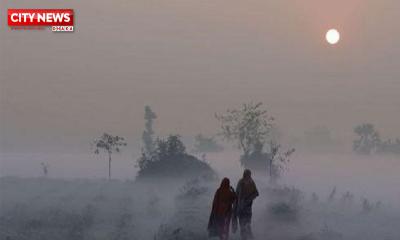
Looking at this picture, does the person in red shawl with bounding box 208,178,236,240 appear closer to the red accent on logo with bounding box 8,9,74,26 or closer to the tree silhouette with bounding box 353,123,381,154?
the red accent on logo with bounding box 8,9,74,26

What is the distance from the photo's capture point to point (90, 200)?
1560 inches

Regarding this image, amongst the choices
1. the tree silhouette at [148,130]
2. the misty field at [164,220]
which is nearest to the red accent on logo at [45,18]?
the misty field at [164,220]

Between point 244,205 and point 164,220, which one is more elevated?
point 244,205

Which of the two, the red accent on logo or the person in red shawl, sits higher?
the red accent on logo

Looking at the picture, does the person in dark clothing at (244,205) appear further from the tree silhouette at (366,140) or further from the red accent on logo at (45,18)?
the tree silhouette at (366,140)

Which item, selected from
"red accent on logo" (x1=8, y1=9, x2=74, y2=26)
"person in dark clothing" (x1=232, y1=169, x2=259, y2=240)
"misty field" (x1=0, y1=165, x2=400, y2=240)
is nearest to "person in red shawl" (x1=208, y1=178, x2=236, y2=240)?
"person in dark clothing" (x1=232, y1=169, x2=259, y2=240)

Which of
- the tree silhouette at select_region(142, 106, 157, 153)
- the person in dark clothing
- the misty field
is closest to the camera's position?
the person in dark clothing

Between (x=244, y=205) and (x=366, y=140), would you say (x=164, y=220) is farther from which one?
(x=366, y=140)

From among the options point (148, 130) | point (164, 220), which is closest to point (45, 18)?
point (164, 220)

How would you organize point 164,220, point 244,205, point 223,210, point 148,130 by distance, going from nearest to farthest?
point 223,210 < point 244,205 < point 164,220 < point 148,130

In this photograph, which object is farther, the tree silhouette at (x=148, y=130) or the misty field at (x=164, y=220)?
the tree silhouette at (x=148, y=130)

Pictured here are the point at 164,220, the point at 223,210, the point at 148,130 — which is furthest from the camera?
the point at 148,130

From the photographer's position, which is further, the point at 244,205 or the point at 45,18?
the point at 45,18

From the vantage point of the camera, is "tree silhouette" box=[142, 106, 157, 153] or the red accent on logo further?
"tree silhouette" box=[142, 106, 157, 153]
